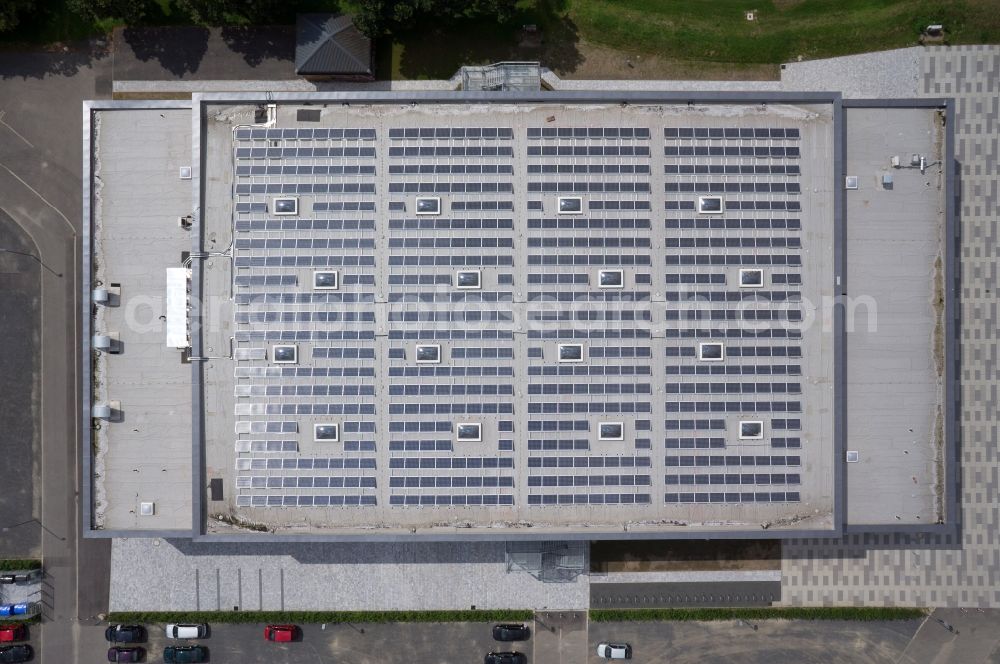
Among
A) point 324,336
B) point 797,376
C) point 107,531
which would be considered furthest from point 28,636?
point 797,376

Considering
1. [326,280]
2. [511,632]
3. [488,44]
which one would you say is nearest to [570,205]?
[488,44]

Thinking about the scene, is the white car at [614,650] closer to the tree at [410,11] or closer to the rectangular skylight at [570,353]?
the rectangular skylight at [570,353]

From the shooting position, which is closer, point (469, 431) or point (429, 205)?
point (469, 431)

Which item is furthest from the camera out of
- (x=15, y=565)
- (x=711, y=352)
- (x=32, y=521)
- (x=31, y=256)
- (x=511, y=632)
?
(x=31, y=256)

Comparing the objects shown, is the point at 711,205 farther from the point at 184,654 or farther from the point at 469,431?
the point at 184,654

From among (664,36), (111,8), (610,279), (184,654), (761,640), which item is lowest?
(184,654)

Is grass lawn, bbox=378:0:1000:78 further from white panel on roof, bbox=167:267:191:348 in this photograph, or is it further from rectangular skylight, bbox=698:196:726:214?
white panel on roof, bbox=167:267:191:348
